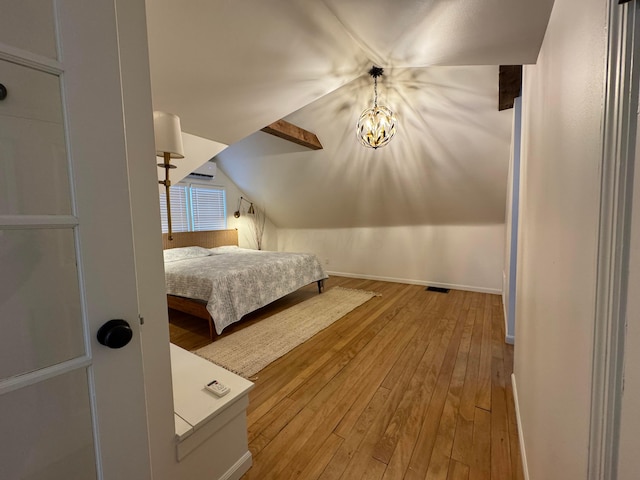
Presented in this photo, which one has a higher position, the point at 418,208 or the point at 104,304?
the point at 418,208

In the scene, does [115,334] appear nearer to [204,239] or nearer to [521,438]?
[521,438]

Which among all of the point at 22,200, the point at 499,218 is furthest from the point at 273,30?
the point at 499,218

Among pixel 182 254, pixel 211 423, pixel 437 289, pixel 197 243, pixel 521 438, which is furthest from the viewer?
pixel 197 243

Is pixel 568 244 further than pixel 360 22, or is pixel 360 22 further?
pixel 360 22

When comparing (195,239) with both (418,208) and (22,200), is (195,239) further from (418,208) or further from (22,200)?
(22,200)

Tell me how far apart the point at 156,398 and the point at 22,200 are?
76 centimetres

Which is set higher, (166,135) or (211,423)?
(166,135)

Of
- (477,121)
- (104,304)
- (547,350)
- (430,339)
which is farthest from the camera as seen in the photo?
(477,121)

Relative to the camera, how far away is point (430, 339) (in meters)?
2.52

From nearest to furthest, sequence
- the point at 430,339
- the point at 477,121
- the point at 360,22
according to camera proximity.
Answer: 1. the point at 360,22
2. the point at 430,339
3. the point at 477,121

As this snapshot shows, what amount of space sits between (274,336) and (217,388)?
1.46 m

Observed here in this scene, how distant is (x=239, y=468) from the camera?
121 centimetres

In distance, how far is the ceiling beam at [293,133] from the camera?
9.75ft

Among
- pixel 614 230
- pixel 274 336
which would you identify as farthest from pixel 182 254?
pixel 614 230
